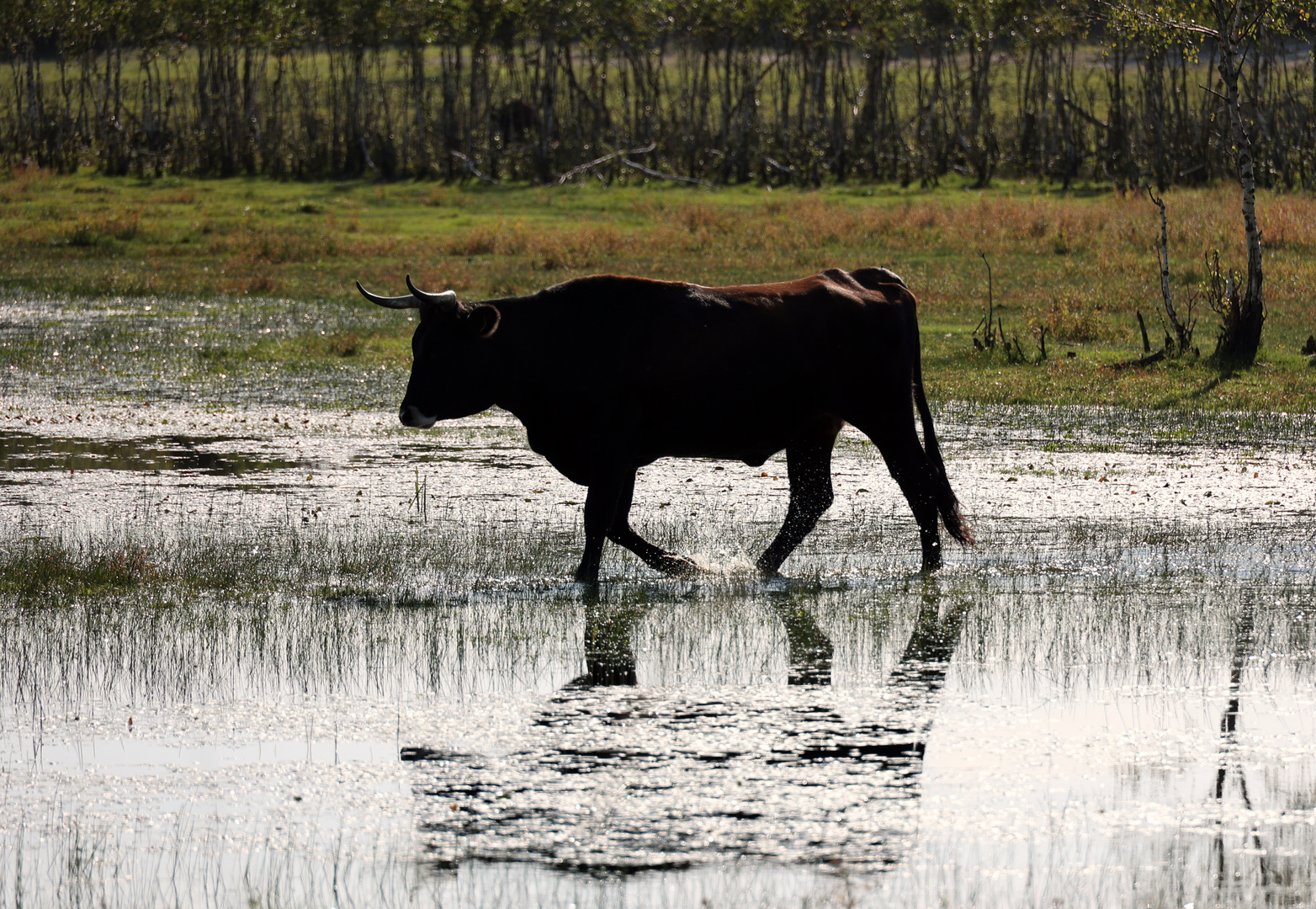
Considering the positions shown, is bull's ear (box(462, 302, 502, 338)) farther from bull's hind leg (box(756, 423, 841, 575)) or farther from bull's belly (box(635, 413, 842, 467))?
bull's hind leg (box(756, 423, 841, 575))

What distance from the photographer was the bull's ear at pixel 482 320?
28.1 feet

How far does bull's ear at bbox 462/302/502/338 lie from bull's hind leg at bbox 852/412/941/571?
6.54ft

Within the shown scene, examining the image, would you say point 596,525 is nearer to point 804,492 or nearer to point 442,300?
point 804,492

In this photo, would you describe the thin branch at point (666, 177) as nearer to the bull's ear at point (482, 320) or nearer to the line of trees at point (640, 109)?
the line of trees at point (640, 109)

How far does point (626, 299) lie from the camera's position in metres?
8.77

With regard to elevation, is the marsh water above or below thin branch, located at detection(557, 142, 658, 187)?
below

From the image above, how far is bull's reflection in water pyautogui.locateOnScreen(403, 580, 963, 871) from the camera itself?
490 centimetres

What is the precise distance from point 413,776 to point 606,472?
3.20 m

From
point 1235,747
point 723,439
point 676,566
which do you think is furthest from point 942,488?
point 1235,747

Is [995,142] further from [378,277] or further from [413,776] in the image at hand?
[413,776]

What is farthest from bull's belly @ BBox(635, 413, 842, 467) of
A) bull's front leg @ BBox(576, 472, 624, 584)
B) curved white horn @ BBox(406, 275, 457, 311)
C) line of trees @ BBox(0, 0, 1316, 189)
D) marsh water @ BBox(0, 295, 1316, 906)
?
line of trees @ BBox(0, 0, 1316, 189)

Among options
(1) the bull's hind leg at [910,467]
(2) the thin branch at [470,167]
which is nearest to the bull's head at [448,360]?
(1) the bull's hind leg at [910,467]

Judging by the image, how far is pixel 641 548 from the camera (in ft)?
28.5

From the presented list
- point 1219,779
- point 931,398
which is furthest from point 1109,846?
point 931,398
